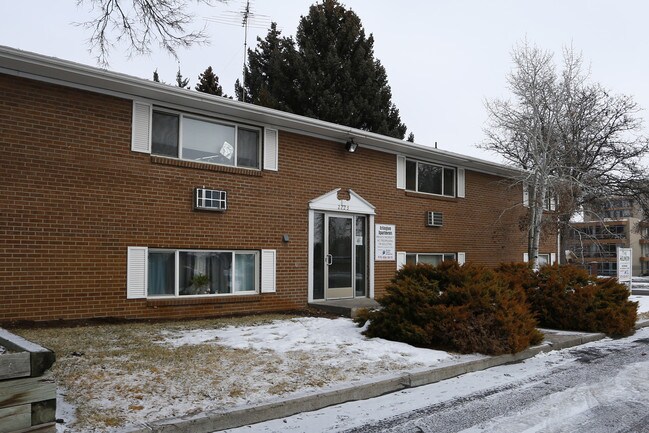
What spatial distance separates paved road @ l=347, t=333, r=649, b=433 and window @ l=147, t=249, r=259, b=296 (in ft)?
20.9

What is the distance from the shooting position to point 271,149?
12180 mm

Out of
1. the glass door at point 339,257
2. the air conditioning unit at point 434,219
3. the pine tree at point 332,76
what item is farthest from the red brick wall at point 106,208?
the pine tree at point 332,76

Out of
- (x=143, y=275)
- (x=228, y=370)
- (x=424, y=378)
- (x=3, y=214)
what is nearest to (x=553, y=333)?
(x=424, y=378)

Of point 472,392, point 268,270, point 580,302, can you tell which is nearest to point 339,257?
point 268,270

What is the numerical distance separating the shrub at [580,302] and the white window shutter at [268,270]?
17.5 feet

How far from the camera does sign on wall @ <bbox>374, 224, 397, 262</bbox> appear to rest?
14.2 metres

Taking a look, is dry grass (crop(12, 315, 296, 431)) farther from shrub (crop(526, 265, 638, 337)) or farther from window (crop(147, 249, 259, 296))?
shrub (crop(526, 265, 638, 337))

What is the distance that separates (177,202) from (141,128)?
1.53 metres

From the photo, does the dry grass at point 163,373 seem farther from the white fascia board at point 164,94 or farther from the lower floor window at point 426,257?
the lower floor window at point 426,257

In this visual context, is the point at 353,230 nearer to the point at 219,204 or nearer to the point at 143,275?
the point at 219,204

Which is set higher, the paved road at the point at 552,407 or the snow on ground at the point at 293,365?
the snow on ground at the point at 293,365

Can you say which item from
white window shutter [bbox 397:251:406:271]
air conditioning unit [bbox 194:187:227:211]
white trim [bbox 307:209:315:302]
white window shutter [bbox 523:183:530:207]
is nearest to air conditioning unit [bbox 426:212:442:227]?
white window shutter [bbox 397:251:406:271]

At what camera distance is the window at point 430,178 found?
615 inches

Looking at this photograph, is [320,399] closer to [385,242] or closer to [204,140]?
[204,140]
